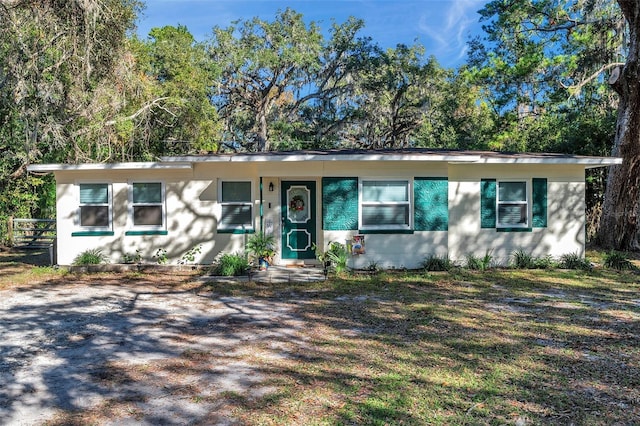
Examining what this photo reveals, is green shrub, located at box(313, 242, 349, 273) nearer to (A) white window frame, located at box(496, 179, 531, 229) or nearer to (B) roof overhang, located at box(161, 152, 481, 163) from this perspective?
(B) roof overhang, located at box(161, 152, 481, 163)

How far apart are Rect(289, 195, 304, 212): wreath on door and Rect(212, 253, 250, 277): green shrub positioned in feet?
6.02

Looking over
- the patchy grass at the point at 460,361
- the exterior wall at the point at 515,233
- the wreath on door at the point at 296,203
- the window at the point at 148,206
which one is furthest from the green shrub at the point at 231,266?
the exterior wall at the point at 515,233

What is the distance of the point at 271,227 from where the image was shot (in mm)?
10828

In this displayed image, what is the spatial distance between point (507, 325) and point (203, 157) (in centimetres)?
712

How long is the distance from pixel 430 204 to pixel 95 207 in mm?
8162

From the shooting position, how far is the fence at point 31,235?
1631 centimetres

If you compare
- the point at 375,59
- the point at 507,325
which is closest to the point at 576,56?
the point at 375,59

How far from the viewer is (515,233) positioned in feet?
36.2

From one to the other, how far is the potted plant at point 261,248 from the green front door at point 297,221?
0.49 metres

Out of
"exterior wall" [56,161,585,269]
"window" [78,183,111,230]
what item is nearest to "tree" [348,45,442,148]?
"exterior wall" [56,161,585,269]

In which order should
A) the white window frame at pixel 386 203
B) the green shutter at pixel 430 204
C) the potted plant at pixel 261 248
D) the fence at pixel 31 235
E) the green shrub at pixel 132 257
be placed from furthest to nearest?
the fence at pixel 31 235 → the green shrub at pixel 132 257 → the green shutter at pixel 430 204 → the white window frame at pixel 386 203 → the potted plant at pixel 261 248

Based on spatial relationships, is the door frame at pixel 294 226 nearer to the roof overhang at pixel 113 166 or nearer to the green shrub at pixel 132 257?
the roof overhang at pixel 113 166

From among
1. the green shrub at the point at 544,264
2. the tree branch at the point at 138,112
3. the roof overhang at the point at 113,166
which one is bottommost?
the green shrub at the point at 544,264

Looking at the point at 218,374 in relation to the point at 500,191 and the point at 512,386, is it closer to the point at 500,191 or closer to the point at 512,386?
the point at 512,386
